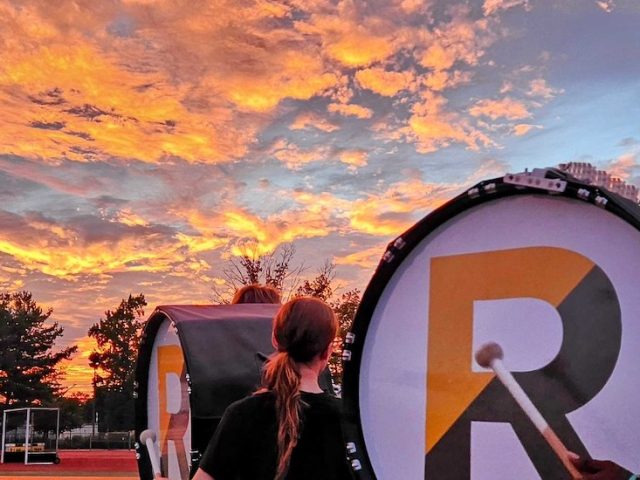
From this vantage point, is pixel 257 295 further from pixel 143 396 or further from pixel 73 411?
pixel 73 411

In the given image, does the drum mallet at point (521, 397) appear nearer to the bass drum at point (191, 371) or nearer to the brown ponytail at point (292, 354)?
the brown ponytail at point (292, 354)

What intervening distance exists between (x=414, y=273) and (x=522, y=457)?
1.91 ft

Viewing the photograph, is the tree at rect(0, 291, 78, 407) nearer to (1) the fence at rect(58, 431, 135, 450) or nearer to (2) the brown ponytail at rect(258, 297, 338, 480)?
(1) the fence at rect(58, 431, 135, 450)

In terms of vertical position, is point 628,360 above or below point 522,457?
above

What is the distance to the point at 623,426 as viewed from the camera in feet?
5.43

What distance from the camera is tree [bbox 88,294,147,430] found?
69312mm

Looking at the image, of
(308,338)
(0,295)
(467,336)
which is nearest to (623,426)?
(467,336)

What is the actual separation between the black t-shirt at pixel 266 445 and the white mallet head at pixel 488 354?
754mm

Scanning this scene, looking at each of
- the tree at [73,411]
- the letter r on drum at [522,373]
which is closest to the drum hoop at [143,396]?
the letter r on drum at [522,373]

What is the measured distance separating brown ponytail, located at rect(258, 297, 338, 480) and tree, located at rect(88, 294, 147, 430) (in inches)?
2686

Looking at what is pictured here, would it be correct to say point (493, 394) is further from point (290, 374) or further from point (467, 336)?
point (290, 374)

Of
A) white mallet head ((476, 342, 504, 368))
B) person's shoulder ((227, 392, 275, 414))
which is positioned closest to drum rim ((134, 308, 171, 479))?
person's shoulder ((227, 392, 275, 414))

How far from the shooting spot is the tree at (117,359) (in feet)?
227

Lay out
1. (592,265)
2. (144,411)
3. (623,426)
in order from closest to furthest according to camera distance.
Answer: (623,426)
(592,265)
(144,411)
